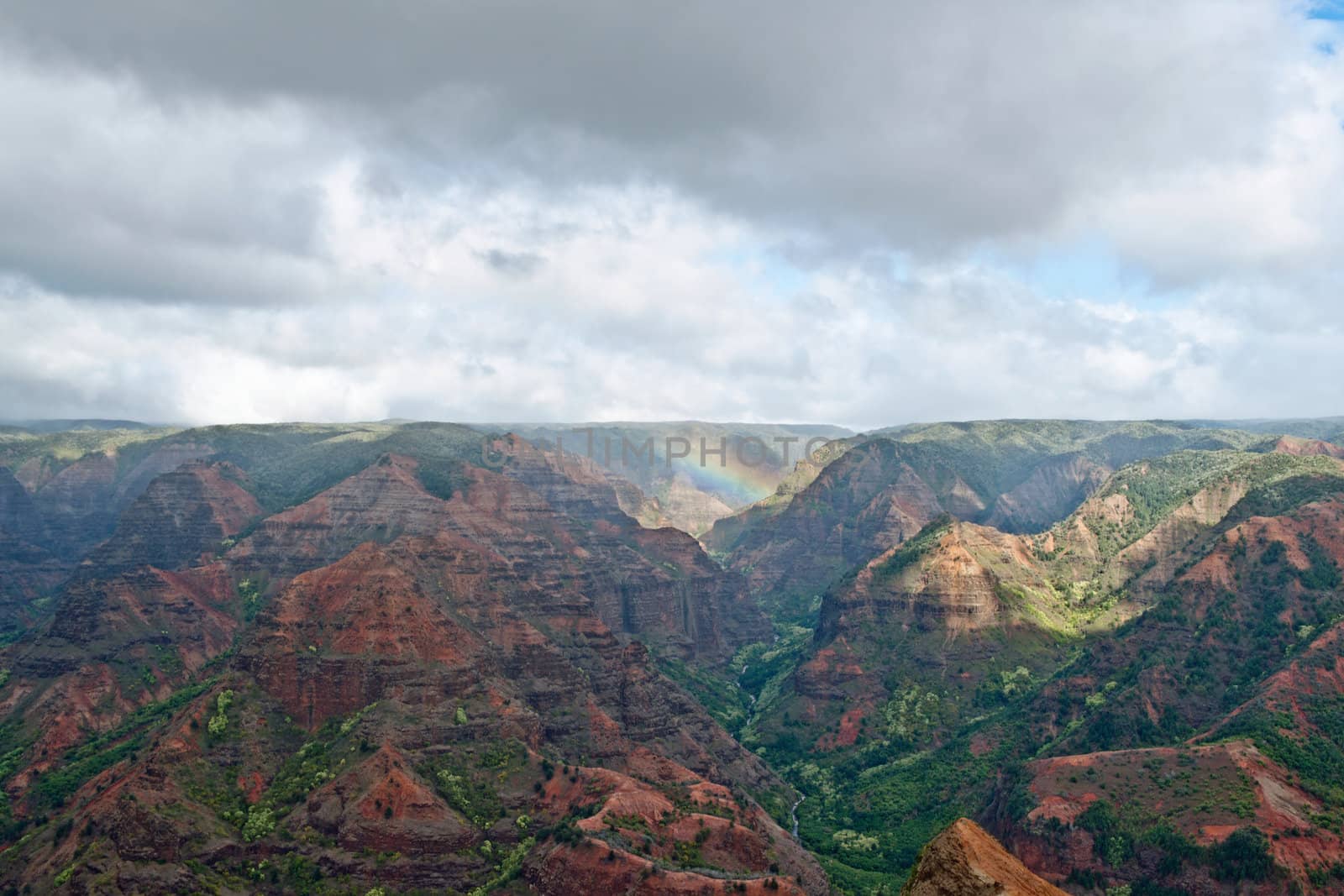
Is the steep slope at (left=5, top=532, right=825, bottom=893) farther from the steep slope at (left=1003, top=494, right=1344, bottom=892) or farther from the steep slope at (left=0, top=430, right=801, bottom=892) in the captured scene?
the steep slope at (left=1003, top=494, right=1344, bottom=892)

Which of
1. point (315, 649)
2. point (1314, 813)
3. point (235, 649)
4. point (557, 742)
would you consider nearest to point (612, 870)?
point (557, 742)

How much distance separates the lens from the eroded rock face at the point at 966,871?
37.4 m

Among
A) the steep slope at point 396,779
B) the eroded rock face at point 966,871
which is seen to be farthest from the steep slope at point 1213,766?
the eroded rock face at point 966,871

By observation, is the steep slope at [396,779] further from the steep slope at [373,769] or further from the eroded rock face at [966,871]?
the eroded rock face at [966,871]

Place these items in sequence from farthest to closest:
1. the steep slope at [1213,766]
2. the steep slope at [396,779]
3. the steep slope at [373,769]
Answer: the steep slope at [1213,766] < the steep slope at [373,769] < the steep slope at [396,779]

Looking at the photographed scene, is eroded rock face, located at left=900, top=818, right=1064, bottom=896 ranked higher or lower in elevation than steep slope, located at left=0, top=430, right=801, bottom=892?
higher

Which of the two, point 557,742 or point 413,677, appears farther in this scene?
point 557,742

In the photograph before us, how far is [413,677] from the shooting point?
164 m

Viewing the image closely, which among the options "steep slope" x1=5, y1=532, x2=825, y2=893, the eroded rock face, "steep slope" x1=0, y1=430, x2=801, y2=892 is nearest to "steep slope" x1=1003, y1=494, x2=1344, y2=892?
"steep slope" x1=5, y1=532, x2=825, y2=893

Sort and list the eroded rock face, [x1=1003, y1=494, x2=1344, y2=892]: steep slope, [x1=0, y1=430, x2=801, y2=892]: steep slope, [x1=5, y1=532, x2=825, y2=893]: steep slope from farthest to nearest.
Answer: [x1=1003, y1=494, x2=1344, y2=892]: steep slope < [x1=0, y1=430, x2=801, y2=892]: steep slope < [x1=5, y1=532, x2=825, y2=893]: steep slope < the eroded rock face

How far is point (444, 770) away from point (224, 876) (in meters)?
32.0

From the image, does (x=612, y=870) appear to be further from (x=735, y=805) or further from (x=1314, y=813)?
(x=1314, y=813)

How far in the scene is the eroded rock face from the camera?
123ft

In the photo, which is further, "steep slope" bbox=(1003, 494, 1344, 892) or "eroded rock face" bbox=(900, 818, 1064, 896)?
"steep slope" bbox=(1003, 494, 1344, 892)
